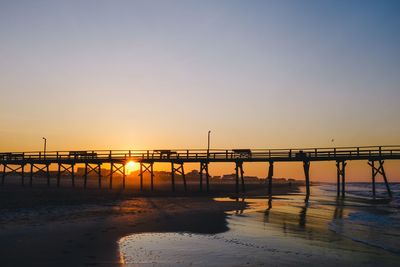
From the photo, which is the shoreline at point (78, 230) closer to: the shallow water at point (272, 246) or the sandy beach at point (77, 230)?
the sandy beach at point (77, 230)

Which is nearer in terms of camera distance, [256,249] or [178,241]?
[256,249]

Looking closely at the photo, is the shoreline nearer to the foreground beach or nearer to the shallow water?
the foreground beach

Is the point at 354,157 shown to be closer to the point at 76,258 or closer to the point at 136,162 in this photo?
the point at 136,162

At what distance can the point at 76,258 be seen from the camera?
9883 millimetres

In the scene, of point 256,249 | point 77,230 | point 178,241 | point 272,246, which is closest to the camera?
point 256,249

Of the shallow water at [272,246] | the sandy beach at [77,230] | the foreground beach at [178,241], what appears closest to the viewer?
the sandy beach at [77,230]

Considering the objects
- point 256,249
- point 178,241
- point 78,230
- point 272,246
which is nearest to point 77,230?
point 78,230

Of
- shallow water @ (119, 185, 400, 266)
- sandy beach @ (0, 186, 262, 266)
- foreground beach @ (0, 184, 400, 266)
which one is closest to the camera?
sandy beach @ (0, 186, 262, 266)

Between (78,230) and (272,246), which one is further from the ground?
(78,230)

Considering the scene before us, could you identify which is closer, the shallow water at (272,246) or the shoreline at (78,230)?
the shoreline at (78,230)

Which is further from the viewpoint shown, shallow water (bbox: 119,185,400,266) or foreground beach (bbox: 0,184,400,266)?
shallow water (bbox: 119,185,400,266)

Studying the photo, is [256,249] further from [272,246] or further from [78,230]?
[78,230]

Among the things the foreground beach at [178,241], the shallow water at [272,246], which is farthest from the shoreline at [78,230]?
the shallow water at [272,246]

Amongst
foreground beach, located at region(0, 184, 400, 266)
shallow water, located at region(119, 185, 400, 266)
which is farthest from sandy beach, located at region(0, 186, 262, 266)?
shallow water, located at region(119, 185, 400, 266)
